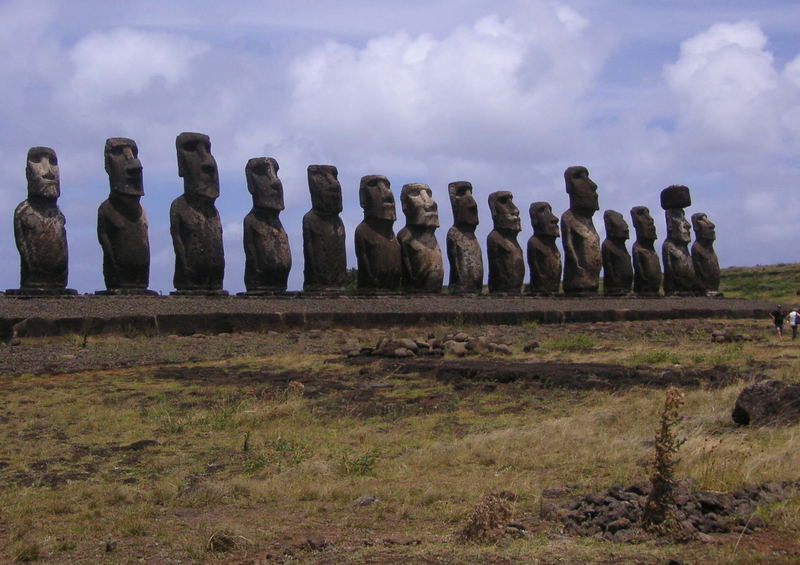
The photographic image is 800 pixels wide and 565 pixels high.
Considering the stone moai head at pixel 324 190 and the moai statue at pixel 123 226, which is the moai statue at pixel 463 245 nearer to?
the stone moai head at pixel 324 190

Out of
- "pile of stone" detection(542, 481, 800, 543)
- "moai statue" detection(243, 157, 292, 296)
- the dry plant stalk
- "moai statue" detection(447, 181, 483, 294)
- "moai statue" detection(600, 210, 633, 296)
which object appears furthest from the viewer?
"moai statue" detection(600, 210, 633, 296)

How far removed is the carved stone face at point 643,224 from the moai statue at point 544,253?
12.3ft

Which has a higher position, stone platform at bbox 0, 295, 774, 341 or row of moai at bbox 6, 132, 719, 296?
row of moai at bbox 6, 132, 719, 296

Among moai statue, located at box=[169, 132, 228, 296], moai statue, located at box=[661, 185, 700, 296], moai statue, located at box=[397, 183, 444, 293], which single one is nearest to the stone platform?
moai statue, located at box=[397, 183, 444, 293]

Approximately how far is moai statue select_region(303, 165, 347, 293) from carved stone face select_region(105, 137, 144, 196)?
12.5 feet

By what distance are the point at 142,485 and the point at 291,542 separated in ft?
5.33

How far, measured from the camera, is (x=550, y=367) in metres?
10.6

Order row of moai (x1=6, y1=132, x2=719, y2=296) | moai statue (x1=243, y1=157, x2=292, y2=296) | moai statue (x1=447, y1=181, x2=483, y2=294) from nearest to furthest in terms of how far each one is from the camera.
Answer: row of moai (x1=6, y1=132, x2=719, y2=296), moai statue (x1=243, y1=157, x2=292, y2=296), moai statue (x1=447, y1=181, x2=483, y2=294)

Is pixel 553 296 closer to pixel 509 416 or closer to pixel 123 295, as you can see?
pixel 123 295

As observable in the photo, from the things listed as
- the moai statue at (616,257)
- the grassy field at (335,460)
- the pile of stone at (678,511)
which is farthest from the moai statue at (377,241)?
the pile of stone at (678,511)

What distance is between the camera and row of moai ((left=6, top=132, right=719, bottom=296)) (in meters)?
17.1

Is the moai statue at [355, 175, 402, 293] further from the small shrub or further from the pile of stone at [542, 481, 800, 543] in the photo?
the small shrub

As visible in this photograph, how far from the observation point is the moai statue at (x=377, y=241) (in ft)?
69.6

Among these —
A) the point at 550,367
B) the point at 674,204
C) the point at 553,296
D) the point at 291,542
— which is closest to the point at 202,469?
the point at 291,542
